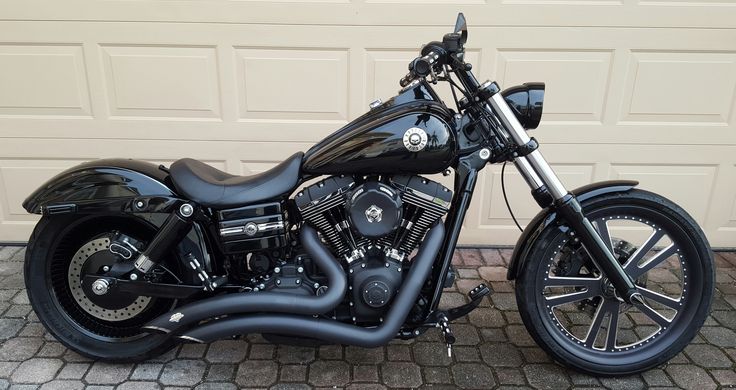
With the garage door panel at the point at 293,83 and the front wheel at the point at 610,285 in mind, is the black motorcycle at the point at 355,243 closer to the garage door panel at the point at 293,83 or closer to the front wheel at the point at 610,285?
the front wheel at the point at 610,285

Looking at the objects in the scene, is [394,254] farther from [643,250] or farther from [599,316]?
[643,250]

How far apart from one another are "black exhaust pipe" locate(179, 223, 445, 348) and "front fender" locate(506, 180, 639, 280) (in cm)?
46

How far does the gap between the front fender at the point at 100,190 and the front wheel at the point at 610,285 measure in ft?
5.58

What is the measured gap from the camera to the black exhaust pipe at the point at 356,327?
7.38 feet

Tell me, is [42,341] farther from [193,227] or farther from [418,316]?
[418,316]

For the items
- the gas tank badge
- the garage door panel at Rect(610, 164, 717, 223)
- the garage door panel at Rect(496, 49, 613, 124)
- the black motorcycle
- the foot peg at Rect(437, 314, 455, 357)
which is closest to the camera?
the gas tank badge

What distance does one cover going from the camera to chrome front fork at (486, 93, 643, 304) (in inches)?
90.0

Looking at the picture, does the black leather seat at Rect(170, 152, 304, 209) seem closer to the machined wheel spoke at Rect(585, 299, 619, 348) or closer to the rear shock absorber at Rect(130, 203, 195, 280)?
the rear shock absorber at Rect(130, 203, 195, 280)

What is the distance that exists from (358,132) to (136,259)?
1156 millimetres

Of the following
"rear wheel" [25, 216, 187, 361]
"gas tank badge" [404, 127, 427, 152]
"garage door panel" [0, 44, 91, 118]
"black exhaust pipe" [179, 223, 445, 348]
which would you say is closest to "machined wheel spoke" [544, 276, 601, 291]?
"black exhaust pipe" [179, 223, 445, 348]

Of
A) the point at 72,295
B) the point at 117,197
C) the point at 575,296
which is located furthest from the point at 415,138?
the point at 72,295

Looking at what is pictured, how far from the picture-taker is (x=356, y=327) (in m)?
2.29

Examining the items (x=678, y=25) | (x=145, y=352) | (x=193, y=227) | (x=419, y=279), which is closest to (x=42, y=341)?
(x=145, y=352)

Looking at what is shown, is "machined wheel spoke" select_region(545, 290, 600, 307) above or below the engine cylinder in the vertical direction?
Result: below
